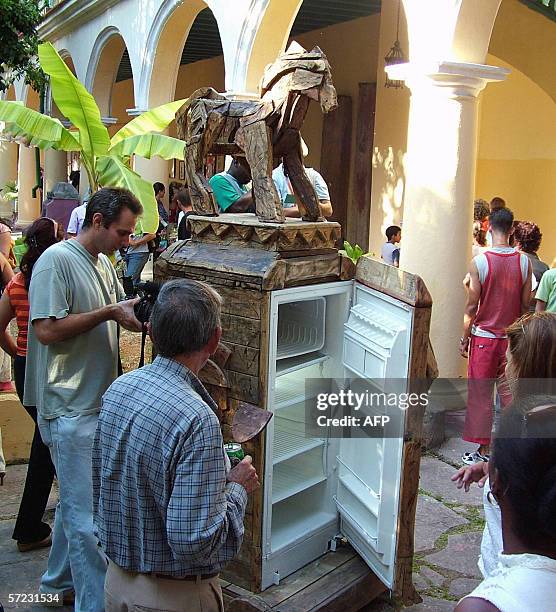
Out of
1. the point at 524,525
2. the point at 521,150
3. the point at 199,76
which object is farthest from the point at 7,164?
the point at 524,525

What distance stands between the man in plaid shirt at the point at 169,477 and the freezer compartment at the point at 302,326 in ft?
4.77

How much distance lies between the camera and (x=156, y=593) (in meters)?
2.45

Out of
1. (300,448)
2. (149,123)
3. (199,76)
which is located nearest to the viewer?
(300,448)

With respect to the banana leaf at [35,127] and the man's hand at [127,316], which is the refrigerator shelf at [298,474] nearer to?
the man's hand at [127,316]

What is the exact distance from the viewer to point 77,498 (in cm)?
355

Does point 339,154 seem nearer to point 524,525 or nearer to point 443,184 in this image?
point 443,184

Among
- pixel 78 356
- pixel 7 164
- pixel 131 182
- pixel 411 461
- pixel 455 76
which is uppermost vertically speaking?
pixel 455 76

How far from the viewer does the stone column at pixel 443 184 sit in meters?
6.06

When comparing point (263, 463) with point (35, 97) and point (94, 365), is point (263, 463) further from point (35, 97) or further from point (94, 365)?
point (35, 97)

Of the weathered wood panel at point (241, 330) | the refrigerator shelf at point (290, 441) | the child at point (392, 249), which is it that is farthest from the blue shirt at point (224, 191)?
the child at point (392, 249)

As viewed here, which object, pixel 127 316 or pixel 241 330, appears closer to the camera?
pixel 127 316

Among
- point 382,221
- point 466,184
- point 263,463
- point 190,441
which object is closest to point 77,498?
point 263,463

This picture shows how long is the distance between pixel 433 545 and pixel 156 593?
2.73 meters

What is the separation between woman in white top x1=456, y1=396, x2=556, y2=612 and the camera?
146 cm
